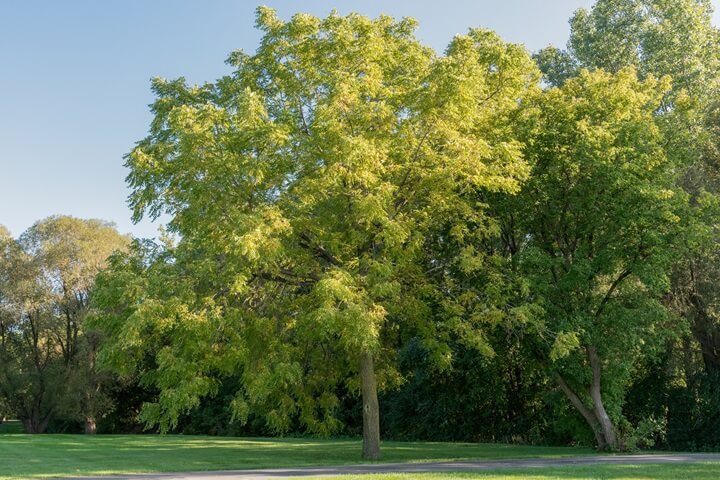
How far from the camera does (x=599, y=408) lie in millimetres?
22641

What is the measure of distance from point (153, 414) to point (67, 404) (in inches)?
1292

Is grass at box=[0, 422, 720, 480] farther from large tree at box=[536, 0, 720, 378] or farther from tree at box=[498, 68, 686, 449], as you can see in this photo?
large tree at box=[536, 0, 720, 378]

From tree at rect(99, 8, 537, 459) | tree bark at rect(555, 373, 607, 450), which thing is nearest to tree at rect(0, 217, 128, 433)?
tree at rect(99, 8, 537, 459)

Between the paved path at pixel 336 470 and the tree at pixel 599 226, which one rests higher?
the tree at pixel 599 226

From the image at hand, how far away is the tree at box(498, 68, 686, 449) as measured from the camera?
67.1 feet

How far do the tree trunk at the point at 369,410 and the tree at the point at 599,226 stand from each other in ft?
18.1

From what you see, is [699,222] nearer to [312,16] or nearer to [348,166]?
[348,166]

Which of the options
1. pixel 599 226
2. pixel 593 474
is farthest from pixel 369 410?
pixel 599 226

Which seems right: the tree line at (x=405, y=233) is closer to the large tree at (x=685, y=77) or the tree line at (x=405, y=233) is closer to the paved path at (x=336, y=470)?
the large tree at (x=685, y=77)

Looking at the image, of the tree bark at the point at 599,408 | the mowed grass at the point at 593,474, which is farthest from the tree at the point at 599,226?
the mowed grass at the point at 593,474

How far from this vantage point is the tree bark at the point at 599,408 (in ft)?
73.4

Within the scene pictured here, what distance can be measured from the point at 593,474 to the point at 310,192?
993cm

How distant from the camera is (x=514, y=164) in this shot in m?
19.3

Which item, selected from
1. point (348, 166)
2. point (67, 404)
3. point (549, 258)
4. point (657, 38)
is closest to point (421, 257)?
point (549, 258)
